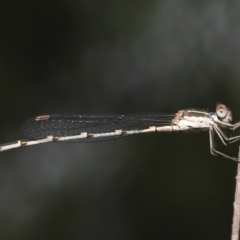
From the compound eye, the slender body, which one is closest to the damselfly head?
the compound eye

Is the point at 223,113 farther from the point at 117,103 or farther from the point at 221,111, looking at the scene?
the point at 117,103

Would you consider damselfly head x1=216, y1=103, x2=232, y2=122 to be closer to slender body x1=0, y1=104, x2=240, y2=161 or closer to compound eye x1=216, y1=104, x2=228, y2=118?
compound eye x1=216, y1=104, x2=228, y2=118

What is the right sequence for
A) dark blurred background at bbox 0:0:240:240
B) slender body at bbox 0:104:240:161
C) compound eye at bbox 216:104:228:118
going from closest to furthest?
compound eye at bbox 216:104:228:118 → slender body at bbox 0:104:240:161 → dark blurred background at bbox 0:0:240:240

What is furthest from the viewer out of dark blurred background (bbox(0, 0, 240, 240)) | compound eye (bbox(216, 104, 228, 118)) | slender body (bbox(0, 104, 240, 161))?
dark blurred background (bbox(0, 0, 240, 240))

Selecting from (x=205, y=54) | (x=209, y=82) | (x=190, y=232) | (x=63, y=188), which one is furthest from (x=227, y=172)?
(x=63, y=188)

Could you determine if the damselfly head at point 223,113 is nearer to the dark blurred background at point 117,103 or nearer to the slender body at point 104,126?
the slender body at point 104,126

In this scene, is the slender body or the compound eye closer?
the compound eye

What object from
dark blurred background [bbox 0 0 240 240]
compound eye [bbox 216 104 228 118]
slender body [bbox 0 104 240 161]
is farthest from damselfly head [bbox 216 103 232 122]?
dark blurred background [bbox 0 0 240 240]

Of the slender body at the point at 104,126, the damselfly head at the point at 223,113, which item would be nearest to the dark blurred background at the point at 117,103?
the slender body at the point at 104,126
